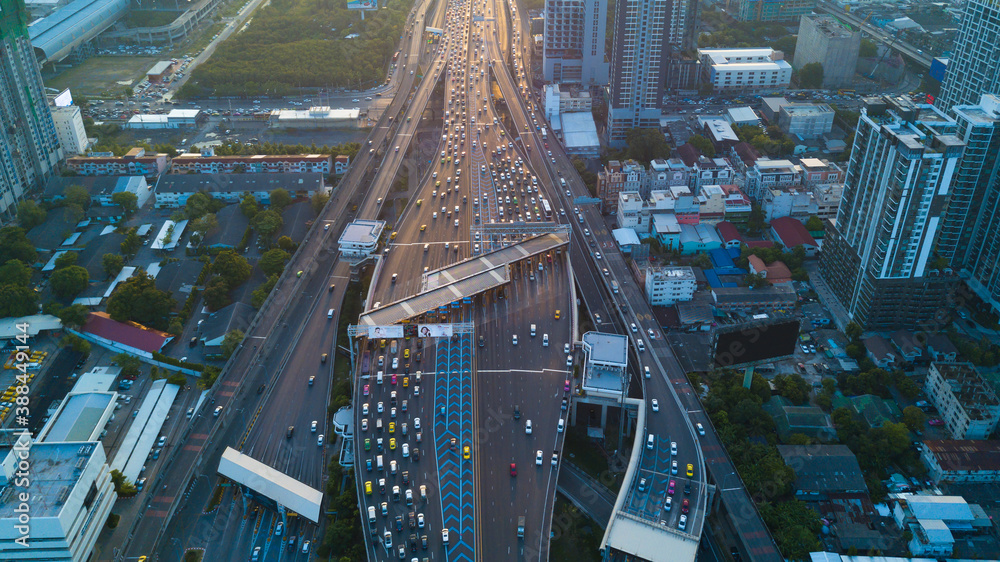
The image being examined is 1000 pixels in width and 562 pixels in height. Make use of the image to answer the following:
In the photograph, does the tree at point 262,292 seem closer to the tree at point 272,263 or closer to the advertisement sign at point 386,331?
the tree at point 272,263

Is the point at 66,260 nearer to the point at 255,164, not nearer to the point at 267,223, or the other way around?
the point at 267,223

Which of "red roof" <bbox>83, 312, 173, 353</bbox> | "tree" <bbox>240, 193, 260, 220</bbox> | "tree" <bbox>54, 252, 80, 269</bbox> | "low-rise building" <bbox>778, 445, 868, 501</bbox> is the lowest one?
"low-rise building" <bbox>778, 445, 868, 501</bbox>

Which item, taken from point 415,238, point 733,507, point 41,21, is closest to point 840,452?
point 733,507

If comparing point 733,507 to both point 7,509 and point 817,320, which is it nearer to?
point 817,320

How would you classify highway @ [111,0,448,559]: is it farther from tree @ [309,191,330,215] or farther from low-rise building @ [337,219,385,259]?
tree @ [309,191,330,215]

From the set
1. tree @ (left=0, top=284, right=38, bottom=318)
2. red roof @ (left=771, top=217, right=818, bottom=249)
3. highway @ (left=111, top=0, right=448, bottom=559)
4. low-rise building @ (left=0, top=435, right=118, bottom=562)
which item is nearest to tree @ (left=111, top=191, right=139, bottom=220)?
→ tree @ (left=0, top=284, right=38, bottom=318)

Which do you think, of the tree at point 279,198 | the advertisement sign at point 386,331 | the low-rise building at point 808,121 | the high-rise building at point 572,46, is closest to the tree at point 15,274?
the tree at point 279,198

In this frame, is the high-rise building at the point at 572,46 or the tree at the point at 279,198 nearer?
the tree at the point at 279,198
